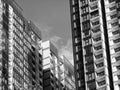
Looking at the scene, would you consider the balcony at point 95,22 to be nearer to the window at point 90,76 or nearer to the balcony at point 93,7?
the balcony at point 93,7

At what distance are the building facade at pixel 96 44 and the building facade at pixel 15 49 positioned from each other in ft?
122

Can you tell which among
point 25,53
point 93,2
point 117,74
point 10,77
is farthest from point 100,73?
point 25,53

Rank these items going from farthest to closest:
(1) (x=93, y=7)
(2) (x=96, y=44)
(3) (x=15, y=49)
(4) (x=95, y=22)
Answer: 1. (3) (x=15, y=49)
2. (1) (x=93, y=7)
3. (4) (x=95, y=22)
4. (2) (x=96, y=44)

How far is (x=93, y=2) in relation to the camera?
5531 inches

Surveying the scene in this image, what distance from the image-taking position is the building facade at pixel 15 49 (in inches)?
6649

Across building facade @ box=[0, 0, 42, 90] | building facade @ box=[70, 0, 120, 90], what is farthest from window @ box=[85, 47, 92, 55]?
building facade @ box=[0, 0, 42, 90]

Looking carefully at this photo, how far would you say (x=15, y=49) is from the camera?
177625 millimetres

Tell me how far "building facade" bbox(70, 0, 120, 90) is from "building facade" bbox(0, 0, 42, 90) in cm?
3708

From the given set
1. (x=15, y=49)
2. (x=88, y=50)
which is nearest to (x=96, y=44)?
(x=88, y=50)

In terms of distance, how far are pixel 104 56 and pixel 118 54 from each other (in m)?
3.80

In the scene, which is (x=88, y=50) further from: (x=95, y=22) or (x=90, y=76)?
(x=95, y=22)

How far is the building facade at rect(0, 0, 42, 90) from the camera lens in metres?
169

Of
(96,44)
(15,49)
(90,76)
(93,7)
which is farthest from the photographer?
(15,49)

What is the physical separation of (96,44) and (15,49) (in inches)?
2061
